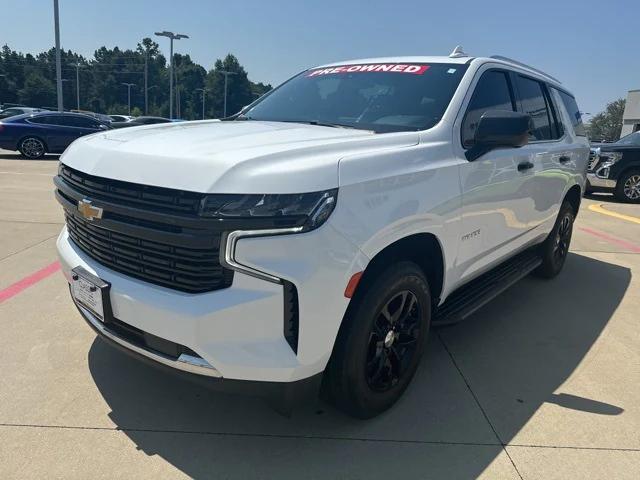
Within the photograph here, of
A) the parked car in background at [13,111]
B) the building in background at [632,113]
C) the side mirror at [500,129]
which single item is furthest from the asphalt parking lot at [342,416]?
the building in background at [632,113]

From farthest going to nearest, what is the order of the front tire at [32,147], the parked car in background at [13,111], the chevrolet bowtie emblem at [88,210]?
the parked car in background at [13,111] → the front tire at [32,147] → the chevrolet bowtie emblem at [88,210]

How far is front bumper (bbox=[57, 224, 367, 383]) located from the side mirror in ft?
4.19

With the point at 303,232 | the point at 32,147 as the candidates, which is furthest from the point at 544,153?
the point at 32,147

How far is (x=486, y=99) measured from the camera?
352cm

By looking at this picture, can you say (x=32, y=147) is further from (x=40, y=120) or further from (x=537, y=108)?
(x=537, y=108)

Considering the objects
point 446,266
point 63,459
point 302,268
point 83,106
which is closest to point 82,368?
point 63,459

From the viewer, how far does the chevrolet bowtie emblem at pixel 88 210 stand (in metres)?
2.40

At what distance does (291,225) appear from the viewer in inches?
81.4

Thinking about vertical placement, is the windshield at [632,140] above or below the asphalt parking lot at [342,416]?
above

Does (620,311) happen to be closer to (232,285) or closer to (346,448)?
(346,448)

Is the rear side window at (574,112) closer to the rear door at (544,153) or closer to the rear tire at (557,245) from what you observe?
the rear door at (544,153)

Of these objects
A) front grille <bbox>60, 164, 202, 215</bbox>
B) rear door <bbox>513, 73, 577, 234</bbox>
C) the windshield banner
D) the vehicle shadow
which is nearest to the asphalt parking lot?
the vehicle shadow

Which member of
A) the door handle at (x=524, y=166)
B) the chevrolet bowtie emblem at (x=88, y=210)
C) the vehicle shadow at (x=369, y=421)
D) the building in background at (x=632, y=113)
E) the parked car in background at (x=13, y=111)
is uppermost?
the building in background at (x=632, y=113)

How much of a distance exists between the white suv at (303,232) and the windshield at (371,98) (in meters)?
0.02
